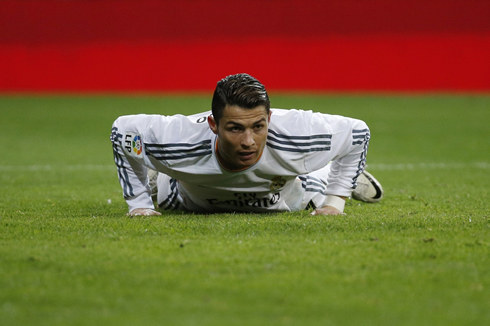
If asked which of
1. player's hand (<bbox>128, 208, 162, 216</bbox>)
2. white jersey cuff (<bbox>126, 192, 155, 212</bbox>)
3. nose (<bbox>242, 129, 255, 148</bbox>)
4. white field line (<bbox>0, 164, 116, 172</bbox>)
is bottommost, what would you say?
white field line (<bbox>0, 164, 116, 172</bbox>)

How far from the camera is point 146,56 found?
1900 centimetres

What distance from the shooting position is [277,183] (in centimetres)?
436

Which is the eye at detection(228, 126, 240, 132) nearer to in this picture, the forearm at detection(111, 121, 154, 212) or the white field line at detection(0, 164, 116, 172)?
the forearm at detection(111, 121, 154, 212)

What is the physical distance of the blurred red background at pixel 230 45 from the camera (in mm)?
18547

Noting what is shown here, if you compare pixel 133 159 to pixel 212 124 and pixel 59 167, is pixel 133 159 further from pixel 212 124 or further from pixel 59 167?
pixel 59 167

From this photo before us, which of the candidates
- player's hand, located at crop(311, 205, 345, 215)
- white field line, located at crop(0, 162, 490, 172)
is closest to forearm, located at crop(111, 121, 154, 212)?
player's hand, located at crop(311, 205, 345, 215)

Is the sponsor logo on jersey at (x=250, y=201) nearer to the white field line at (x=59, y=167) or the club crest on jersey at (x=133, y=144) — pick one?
the club crest on jersey at (x=133, y=144)

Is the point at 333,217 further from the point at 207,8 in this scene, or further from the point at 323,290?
the point at 207,8

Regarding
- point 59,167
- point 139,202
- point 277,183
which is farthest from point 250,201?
point 59,167

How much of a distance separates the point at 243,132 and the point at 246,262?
1.03 meters

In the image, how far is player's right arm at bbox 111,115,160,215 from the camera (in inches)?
168

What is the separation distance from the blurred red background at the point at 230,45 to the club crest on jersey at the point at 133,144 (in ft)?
47.4

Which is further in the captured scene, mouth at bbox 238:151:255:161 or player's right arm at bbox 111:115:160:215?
player's right arm at bbox 111:115:160:215

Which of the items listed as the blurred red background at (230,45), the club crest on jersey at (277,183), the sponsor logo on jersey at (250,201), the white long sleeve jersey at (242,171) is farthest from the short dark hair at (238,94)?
the blurred red background at (230,45)
